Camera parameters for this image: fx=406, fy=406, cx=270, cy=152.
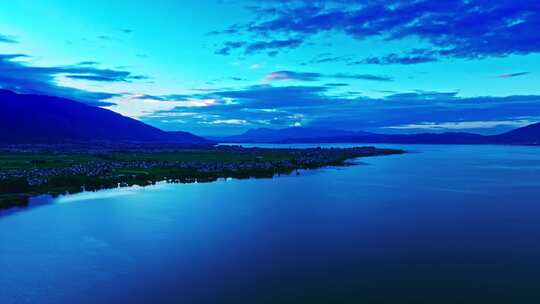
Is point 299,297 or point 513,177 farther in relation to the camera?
point 513,177

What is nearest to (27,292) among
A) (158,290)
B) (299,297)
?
(158,290)

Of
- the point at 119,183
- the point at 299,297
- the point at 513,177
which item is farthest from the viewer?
the point at 513,177

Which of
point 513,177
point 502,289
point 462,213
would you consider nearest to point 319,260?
point 502,289

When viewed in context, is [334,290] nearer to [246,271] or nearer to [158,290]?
[246,271]

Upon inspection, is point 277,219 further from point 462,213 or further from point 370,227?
point 462,213

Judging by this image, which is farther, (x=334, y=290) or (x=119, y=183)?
(x=119, y=183)

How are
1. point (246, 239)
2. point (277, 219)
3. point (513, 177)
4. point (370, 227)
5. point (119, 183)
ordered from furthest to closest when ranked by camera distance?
1. point (513, 177)
2. point (119, 183)
3. point (277, 219)
4. point (370, 227)
5. point (246, 239)
